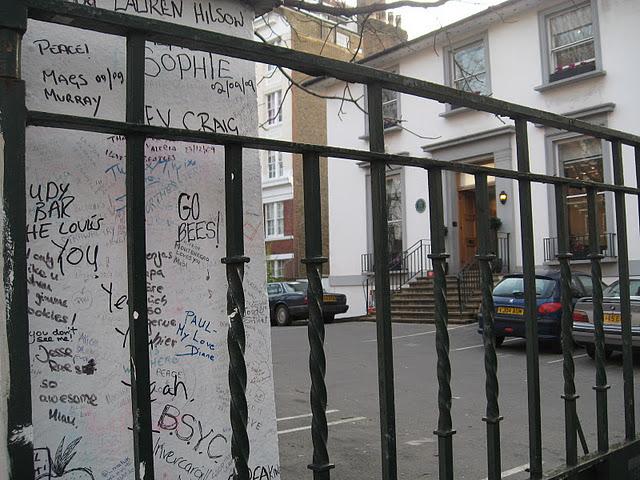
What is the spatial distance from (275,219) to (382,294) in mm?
28392

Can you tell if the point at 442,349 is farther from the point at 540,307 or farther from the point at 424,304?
the point at 424,304

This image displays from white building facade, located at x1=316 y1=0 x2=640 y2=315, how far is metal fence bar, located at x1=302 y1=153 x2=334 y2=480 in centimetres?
1083

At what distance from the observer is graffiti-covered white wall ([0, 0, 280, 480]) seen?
1.73 meters

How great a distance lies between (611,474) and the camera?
103 inches

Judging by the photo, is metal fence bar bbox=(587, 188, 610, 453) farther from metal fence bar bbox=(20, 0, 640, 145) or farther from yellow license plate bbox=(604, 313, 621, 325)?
yellow license plate bbox=(604, 313, 621, 325)

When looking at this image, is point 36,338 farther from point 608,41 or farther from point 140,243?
point 608,41

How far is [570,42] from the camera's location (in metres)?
15.4

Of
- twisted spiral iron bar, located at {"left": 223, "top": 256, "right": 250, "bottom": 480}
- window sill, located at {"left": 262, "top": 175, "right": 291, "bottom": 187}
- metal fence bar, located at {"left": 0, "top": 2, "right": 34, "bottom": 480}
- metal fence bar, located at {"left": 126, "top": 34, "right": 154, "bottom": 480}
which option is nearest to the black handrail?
window sill, located at {"left": 262, "top": 175, "right": 291, "bottom": 187}

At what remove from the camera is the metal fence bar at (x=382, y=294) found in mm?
1838

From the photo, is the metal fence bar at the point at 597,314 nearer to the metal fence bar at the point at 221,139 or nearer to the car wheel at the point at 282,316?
the metal fence bar at the point at 221,139

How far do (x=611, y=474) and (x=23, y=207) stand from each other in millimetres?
2486

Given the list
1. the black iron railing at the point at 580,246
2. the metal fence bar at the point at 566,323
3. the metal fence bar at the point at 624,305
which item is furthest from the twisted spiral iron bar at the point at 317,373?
the black iron railing at the point at 580,246

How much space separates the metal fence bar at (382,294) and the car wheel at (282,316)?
1673cm

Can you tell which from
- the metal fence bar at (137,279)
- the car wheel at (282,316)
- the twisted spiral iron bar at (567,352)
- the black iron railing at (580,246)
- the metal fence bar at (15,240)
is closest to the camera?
the metal fence bar at (15,240)
